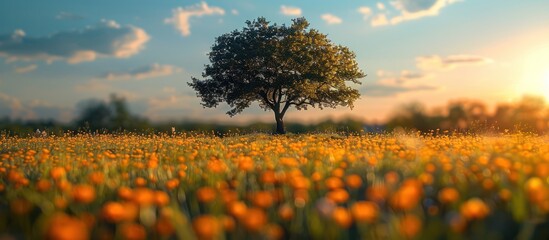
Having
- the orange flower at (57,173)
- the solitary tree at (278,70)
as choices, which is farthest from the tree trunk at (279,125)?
the orange flower at (57,173)

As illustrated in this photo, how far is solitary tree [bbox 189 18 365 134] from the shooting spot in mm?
33531

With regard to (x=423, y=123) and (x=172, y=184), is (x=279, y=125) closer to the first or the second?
(x=423, y=123)

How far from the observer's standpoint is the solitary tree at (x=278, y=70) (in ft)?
110

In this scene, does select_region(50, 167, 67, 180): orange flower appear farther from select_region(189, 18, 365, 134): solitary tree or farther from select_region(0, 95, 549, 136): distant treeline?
select_region(189, 18, 365, 134): solitary tree

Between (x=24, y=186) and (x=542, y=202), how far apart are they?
5509 mm

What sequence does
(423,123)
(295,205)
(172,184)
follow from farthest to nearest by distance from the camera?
(423,123) → (172,184) → (295,205)

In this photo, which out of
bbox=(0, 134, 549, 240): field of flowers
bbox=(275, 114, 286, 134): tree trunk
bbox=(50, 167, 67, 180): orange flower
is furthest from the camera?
bbox=(275, 114, 286, 134): tree trunk

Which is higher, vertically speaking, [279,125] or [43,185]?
[279,125]

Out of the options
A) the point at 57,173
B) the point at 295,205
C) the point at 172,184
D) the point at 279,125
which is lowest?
the point at 295,205

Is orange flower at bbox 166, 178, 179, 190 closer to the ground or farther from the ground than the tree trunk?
closer to the ground

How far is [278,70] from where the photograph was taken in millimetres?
34219

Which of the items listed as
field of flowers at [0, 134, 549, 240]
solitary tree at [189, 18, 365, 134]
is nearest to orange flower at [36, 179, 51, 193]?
field of flowers at [0, 134, 549, 240]

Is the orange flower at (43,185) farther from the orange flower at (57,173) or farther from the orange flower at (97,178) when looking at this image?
the orange flower at (97,178)

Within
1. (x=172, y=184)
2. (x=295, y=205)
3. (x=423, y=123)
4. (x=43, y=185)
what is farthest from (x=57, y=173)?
(x=423, y=123)
